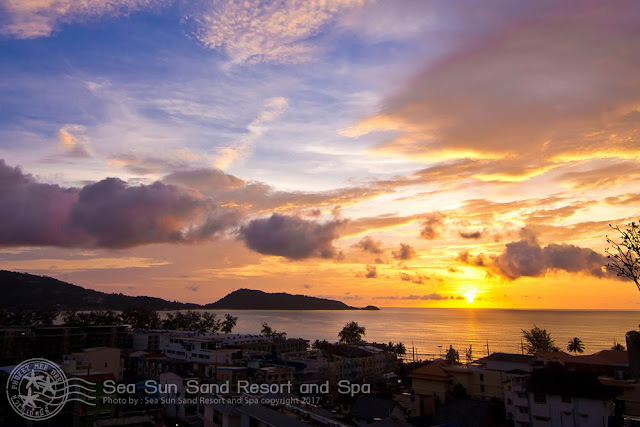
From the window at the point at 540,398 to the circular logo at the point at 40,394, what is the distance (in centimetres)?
4285

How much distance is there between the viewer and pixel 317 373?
252ft

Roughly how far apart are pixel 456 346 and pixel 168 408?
156891 millimetres

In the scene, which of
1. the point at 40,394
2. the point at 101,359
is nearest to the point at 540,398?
the point at 40,394

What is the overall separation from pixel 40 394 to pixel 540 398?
4628 cm

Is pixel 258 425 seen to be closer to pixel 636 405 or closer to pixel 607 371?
pixel 636 405

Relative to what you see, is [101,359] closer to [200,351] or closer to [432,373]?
[200,351]

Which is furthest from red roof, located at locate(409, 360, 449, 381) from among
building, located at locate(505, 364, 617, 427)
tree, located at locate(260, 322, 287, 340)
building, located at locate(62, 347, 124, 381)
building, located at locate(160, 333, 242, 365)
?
tree, located at locate(260, 322, 287, 340)

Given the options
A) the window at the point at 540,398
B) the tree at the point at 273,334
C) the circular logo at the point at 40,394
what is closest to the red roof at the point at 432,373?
the window at the point at 540,398

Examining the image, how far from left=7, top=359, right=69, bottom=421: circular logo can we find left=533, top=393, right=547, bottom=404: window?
42.8 meters

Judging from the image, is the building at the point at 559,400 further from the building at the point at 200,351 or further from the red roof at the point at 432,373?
the building at the point at 200,351

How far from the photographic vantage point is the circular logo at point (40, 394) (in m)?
42.9

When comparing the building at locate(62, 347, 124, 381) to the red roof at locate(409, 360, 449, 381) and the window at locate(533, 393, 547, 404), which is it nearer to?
the red roof at locate(409, 360, 449, 381)

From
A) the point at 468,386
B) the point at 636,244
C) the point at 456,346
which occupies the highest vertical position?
the point at 636,244

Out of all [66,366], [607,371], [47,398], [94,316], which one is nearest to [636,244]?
[607,371]
